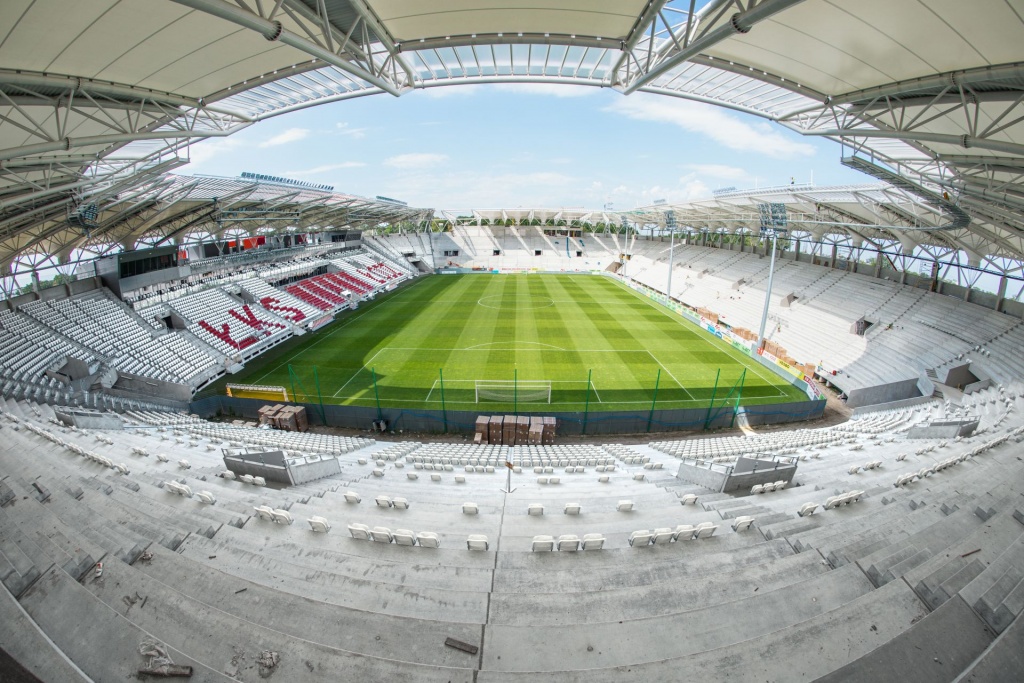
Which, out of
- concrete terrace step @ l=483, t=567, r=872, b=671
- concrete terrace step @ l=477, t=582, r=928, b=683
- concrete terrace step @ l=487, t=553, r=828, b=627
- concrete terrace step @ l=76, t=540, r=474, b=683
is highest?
concrete terrace step @ l=477, t=582, r=928, b=683

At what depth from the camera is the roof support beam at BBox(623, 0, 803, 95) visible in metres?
6.44

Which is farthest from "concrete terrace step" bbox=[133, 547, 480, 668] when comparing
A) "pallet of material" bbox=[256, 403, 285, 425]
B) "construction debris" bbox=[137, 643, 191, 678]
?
"pallet of material" bbox=[256, 403, 285, 425]

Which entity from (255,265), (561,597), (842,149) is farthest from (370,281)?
(561,597)

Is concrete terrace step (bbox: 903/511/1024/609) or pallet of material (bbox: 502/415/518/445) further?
pallet of material (bbox: 502/415/518/445)

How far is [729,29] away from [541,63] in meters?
5.82

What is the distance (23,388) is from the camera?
15531 millimetres

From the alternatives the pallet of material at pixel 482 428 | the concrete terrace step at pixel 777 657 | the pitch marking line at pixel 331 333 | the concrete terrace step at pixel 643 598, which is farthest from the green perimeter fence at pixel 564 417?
the concrete terrace step at pixel 777 657

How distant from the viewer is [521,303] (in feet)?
137

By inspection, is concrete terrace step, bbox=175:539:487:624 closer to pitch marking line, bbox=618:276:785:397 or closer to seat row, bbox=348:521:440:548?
seat row, bbox=348:521:440:548

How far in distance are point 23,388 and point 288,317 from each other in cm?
1719

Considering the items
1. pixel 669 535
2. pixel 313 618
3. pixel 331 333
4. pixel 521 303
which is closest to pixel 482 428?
pixel 669 535

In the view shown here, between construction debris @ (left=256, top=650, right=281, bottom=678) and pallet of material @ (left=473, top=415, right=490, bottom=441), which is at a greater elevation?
construction debris @ (left=256, top=650, right=281, bottom=678)

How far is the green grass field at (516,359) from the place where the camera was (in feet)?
68.9

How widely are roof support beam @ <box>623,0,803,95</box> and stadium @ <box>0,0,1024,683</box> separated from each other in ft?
0.18
